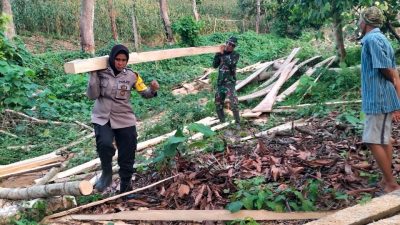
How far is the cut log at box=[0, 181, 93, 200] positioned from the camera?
4316mm

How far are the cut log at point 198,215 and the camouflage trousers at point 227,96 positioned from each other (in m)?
3.92

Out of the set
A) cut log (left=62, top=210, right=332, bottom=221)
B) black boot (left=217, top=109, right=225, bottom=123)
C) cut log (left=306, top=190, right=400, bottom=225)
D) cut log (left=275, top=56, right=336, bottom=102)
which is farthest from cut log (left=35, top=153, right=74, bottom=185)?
cut log (left=275, top=56, right=336, bottom=102)

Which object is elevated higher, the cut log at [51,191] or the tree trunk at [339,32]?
the tree trunk at [339,32]

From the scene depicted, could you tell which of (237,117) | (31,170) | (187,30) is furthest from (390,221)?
(187,30)

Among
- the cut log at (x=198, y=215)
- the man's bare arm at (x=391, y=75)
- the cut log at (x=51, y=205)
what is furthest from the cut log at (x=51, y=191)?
the man's bare arm at (x=391, y=75)

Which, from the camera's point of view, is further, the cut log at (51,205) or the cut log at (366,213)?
the cut log at (51,205)

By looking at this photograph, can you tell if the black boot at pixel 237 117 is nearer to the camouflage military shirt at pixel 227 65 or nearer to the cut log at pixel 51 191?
the camouflage military shirt at pixel 227 65

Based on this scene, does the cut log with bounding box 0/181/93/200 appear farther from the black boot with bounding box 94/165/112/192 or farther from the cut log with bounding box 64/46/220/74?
the cut log with bounding box 64/46/220/74

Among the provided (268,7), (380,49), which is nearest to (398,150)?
(380,49)

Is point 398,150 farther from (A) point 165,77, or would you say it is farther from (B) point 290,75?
(A) point 165,77

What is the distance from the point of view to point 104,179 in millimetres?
4934

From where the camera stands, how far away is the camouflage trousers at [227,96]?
26.2ft

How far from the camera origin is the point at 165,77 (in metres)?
15.2

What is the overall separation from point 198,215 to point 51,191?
57.8 inches
